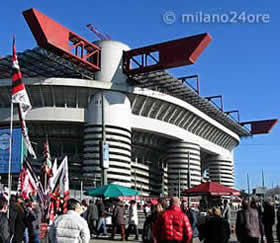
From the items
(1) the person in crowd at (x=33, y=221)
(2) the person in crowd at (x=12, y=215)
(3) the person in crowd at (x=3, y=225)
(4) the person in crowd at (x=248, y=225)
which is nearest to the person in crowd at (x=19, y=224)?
(2) the person in crowd at (x=12, y=215)

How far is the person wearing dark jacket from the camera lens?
11.2m

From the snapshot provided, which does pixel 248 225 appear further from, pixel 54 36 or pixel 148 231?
pixel 54 36

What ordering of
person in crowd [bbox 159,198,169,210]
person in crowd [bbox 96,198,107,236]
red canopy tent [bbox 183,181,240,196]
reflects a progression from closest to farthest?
person in crowd [bbox 159,198,169,210], person in crowd [bbox 96,198,107,236], red canopy tent [bbox 183,181,240,196]

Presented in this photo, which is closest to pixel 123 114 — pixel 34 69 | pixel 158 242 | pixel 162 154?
pixel 34 69

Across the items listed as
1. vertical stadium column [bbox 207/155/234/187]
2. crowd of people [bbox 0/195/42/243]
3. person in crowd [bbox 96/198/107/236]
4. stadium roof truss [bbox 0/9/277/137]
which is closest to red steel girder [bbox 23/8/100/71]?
stadium roof truss [bbox 0/9/277/137]

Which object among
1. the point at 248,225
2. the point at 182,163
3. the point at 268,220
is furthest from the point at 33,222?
the point at 182,163

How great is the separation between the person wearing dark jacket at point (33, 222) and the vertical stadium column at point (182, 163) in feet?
177

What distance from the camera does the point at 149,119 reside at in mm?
58438

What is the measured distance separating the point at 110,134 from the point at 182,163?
16.9m

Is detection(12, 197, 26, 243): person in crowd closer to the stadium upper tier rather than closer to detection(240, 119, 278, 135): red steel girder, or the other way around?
the stadium upper tier

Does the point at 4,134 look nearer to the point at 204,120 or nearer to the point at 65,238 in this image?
the point at 65,238

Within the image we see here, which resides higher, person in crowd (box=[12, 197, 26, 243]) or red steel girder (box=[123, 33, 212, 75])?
red steel girder (box=[123, 33, 212, 75])

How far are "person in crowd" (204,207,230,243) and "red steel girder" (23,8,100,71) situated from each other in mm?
35899

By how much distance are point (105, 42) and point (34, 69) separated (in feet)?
31.7
